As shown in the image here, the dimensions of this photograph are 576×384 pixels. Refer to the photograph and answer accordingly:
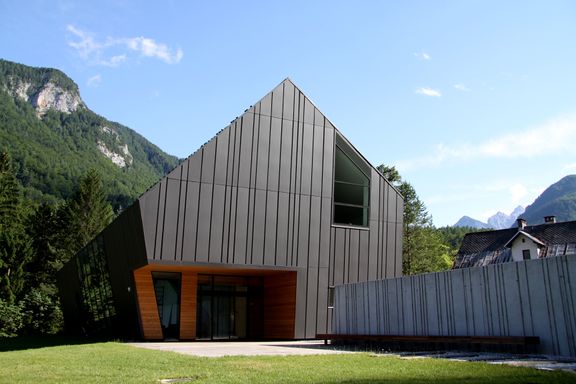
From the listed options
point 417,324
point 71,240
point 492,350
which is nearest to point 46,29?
point 417,324

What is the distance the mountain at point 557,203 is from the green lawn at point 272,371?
13649cm

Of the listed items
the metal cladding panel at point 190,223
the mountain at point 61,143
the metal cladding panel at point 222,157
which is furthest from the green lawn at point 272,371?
the mountain at point 61,143

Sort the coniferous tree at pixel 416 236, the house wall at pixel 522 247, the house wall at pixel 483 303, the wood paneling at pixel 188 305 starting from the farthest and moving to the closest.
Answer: the coniferous tree at pixel 416 236 → the house wall at pixel 522 247 → the wood paneling at pixel 188 305 → the house wall at pixel 483 303

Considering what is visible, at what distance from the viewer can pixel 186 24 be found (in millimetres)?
14258

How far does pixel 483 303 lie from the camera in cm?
1180

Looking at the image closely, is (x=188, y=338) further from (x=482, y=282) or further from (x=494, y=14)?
(x=494, y=14)

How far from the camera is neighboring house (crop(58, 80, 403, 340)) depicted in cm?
1914

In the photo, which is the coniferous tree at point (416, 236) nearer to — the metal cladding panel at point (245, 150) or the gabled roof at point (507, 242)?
the gabled roof at point (507, 242)

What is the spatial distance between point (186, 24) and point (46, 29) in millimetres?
3677

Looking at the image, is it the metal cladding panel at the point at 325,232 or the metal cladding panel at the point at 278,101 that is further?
the metal cladding panel at the point at 278,101

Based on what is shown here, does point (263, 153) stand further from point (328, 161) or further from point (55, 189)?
point (55, 189)

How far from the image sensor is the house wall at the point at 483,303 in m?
10.0

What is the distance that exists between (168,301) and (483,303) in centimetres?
1306

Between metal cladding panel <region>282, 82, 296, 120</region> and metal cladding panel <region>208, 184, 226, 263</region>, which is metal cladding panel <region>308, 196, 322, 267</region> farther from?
metal cladding panel <region>208, 184, 226, 263</region>
